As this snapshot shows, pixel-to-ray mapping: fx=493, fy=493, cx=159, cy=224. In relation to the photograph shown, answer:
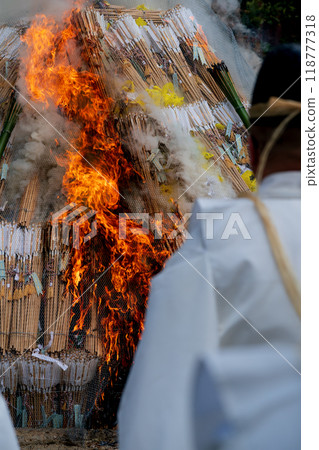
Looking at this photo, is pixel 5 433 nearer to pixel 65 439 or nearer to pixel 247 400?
pixel 247 400

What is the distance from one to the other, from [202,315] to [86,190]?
187cm

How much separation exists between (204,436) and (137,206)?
1.85 m

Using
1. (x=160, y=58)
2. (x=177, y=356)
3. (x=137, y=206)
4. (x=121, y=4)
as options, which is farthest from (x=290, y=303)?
(x=121, y=4)

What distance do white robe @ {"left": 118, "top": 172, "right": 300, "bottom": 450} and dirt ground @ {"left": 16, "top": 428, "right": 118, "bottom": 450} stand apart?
169 centimetres

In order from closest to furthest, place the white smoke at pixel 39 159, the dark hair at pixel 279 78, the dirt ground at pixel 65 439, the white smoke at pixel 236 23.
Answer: the dark hair at pixel 279 78 → the dirt ground at pixel 65 439 → the white smoke at pixel 39 159 → the white smoke at pixel 236 23

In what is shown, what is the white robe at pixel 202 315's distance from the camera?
0.85 m

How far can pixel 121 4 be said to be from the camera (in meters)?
2.85

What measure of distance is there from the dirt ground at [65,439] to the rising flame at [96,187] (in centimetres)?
38

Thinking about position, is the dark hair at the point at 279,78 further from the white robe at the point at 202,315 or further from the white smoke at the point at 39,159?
the white smoke at the point at 39,159

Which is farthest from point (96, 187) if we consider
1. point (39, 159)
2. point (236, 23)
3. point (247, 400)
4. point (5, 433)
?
point (247, 400)

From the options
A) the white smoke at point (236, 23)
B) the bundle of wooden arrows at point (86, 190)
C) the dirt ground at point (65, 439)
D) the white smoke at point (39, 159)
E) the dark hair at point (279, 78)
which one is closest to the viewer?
the dark hair at point (279, 78)

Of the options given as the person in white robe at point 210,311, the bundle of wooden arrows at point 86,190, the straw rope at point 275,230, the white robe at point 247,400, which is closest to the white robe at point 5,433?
the person in white robe at point 210,311

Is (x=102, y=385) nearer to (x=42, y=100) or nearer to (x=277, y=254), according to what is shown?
(x=42, y=100)

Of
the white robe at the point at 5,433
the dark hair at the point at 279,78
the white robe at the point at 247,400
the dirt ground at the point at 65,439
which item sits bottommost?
the dirt ground at the point at 65,439
